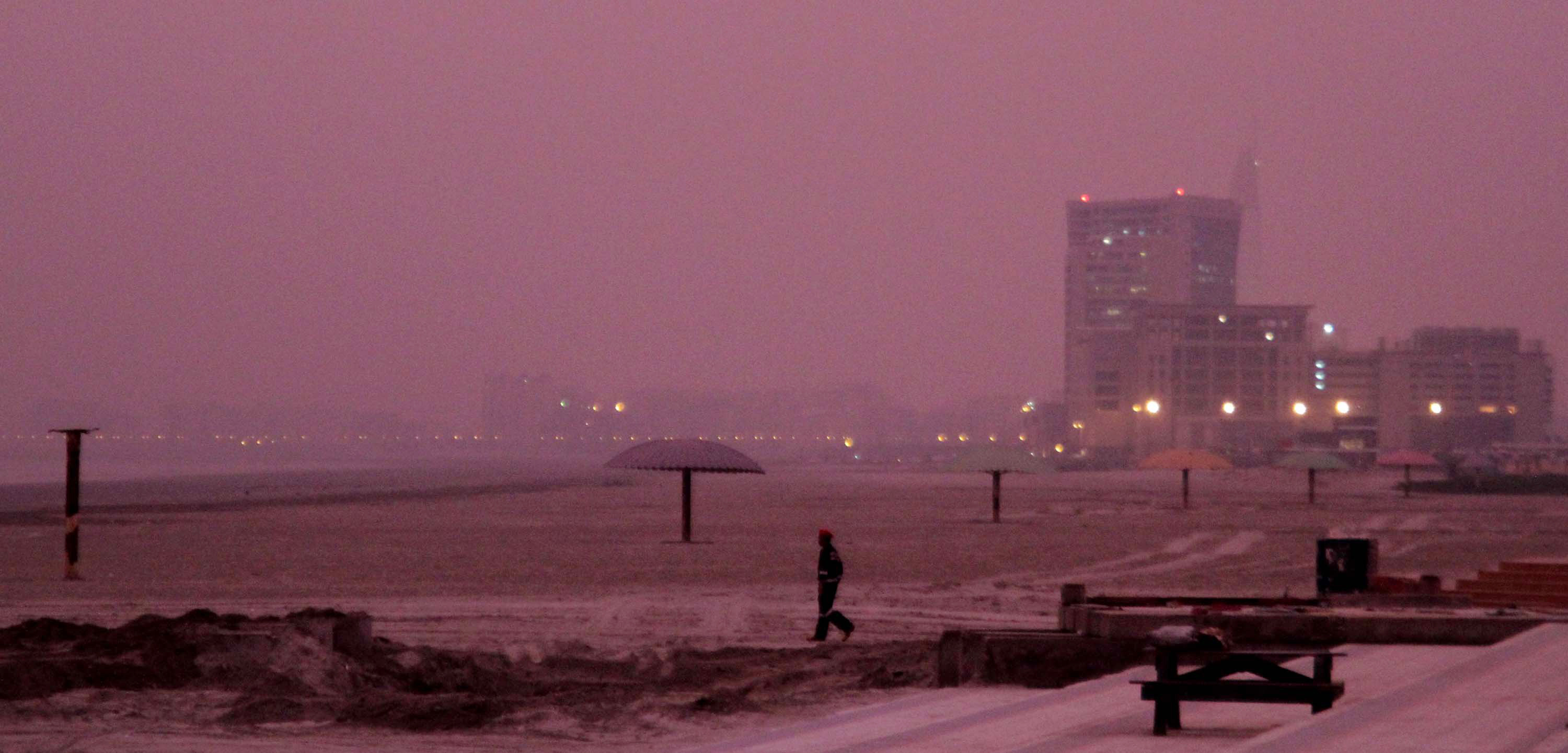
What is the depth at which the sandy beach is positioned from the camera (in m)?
11.2

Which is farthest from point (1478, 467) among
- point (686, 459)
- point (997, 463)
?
point (686, 459)

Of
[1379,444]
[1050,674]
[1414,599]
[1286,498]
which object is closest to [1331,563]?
[1414,599]

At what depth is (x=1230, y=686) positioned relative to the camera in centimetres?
902

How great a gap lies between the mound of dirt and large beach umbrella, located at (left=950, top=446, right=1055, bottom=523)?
2394 cm

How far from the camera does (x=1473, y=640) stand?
12.3m

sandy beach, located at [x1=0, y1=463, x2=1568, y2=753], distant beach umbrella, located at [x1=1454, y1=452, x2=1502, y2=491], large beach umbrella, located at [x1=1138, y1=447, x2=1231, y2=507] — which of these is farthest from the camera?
distant beach umbrella, located at [x1=1454, y1=452, x2=1502, y2=491]

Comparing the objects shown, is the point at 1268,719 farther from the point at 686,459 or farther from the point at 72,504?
the point at 686,459

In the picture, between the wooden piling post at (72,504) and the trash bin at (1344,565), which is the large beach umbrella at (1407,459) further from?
the wooden piling post at (72,504)

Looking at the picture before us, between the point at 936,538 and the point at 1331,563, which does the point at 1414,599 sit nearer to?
the point at 1331,563

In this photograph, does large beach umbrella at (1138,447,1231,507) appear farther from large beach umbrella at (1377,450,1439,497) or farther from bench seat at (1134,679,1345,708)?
bench seat at (1134,679,1345,708)

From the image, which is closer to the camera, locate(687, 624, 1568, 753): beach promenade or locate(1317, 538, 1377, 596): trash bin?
locate(687, 624, 1568, 753): beach promenade

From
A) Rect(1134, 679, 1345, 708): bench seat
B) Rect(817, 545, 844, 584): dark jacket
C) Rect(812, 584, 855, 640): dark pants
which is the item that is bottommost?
Rect(812, 584, 855, 640): dark pants

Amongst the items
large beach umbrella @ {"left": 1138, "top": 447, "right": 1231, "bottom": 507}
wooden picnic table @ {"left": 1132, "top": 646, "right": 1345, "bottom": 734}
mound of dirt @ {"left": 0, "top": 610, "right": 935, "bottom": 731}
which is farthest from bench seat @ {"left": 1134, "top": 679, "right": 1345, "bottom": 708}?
large beach umbrella @ {"left": 1138, "top": 447, "right": 1231, "bottom": 507}

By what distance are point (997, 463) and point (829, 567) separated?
75.8 ft
